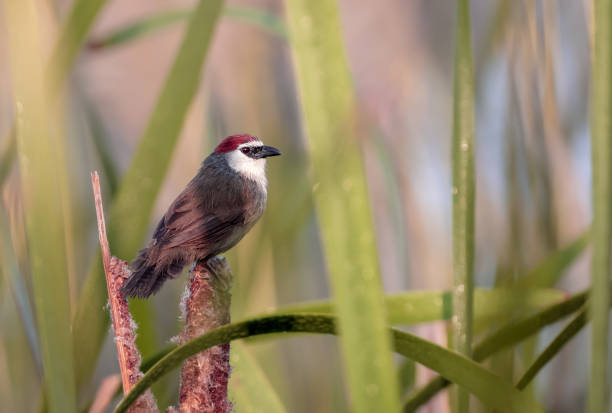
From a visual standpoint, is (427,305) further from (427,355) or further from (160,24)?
(160,24)

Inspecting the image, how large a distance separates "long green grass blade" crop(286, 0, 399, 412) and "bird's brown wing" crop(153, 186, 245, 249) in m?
0.27

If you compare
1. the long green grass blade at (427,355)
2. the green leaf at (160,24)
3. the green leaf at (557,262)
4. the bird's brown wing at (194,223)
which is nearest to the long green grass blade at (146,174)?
the bird's brown wing at (194,223)

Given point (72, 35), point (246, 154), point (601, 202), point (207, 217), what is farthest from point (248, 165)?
point (601, 202)

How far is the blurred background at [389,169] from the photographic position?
0.78m

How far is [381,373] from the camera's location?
43 cm

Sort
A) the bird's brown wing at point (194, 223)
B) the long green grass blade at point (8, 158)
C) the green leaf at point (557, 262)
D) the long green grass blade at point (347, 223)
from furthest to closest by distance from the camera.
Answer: the long green grass blade at point (8, 158), the green leaf at point (557, 262), the bird's brown wing at point (194, 223), the long green grass blade at point (347, 223)

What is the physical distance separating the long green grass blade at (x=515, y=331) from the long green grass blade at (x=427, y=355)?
4.3 inches

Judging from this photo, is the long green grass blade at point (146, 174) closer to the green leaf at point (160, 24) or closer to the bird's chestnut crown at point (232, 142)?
the bird's chestnut crown at point (232, 142)

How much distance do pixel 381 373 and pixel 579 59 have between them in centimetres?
104

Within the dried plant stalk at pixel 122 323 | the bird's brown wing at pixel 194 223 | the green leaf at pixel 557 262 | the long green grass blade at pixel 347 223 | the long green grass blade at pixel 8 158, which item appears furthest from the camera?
the long green grass blade at pixel 8 158

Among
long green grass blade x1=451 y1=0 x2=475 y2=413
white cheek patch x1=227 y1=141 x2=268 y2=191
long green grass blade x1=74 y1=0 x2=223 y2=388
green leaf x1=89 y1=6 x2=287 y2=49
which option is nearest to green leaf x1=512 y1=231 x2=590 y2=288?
long green grass blade x1=451 y1=0 x2=475 y2=413

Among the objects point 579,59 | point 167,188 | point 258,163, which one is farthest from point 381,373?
point 167,188

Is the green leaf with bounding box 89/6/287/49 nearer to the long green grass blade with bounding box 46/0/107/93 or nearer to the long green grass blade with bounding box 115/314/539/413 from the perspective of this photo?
the long green grass blade with bounding box 46/0/107/93

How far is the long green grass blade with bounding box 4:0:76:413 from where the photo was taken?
0.48 m
